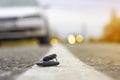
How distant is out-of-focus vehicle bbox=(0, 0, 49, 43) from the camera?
13.6 m

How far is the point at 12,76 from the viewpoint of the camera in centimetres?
414

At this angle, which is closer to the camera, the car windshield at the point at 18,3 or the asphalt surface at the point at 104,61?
the asphalt surface at the point at 104,61

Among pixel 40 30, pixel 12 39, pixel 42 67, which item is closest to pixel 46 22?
pixel 40 30

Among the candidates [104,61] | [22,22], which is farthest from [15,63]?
[22,22]

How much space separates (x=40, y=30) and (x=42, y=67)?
30.1ft

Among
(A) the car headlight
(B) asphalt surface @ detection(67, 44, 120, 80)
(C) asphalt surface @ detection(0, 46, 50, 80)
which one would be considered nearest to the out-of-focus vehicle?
(A) the car headlight

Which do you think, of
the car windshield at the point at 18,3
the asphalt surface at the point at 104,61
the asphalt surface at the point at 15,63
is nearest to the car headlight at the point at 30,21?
the car windshield at the point at 18,3

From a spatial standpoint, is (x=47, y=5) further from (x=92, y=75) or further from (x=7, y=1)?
(x=92, y=75)

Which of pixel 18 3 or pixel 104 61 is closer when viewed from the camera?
pixel 104 61

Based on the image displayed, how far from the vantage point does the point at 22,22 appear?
535 inches

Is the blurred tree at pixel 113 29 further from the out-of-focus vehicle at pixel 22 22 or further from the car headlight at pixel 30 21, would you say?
the car headlight at pixel 30 21

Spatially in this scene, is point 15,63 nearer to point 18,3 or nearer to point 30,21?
point 30,21

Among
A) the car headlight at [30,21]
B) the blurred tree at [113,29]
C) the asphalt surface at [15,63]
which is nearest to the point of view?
the asphalt surface at [15,63]

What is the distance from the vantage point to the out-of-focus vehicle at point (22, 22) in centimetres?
1361
